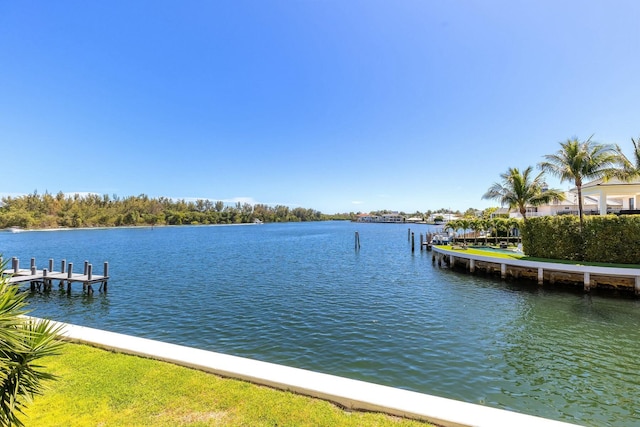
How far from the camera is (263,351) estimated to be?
9055 mm

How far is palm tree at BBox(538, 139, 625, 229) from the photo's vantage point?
2005 cm

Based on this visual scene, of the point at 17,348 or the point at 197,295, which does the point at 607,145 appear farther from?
the point at 17,348

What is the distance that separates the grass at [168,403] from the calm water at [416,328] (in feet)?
11.3

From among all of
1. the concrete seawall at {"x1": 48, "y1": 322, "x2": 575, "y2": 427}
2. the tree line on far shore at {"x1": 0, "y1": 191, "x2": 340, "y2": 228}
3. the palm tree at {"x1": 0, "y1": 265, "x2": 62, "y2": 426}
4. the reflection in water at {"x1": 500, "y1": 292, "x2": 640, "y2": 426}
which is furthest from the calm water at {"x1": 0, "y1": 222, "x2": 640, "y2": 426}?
the tree line on far shore at {"x1": 0, "y1": 191, "x2": 340, "y2": 228}

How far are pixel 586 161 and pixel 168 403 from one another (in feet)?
85.1

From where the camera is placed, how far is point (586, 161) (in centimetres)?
2027

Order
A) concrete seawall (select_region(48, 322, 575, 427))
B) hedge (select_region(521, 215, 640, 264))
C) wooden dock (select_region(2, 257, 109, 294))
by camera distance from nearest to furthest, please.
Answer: concrete seawall (select_region(48, 322, 575, 427))
hedge (select_region(521, 215, 640, 264))
wooden dock (select_region(2, 257, 109, 294))

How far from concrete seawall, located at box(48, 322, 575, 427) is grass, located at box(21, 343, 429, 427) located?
14 centimetres

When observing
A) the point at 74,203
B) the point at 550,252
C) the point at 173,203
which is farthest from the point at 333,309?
the point at 173,203

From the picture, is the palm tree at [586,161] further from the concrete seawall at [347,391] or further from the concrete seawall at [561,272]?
the concrete seawall at [347,391]

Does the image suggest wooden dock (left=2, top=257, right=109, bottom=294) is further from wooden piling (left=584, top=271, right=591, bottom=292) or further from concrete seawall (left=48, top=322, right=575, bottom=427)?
wooden piling (left=584, top=271, right=591, bottom=292)

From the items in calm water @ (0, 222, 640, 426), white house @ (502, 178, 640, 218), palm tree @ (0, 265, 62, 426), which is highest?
white house @ (502, 178, 640, 218)

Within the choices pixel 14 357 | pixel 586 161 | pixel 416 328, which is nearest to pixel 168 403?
pixel 14 357

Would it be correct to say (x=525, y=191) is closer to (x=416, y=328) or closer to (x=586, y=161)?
(x=586, y=161)
